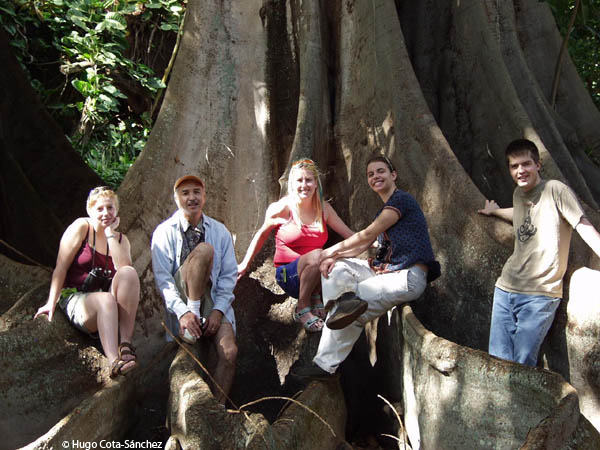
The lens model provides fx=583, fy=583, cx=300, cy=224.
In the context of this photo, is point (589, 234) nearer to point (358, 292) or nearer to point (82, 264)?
point (358, 292)

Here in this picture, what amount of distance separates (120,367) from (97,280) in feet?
2.15

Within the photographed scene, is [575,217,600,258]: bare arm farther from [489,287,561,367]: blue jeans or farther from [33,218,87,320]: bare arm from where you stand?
[33,218,87,320]: bare arm

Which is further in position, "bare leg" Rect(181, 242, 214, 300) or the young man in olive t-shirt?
"bare leg" Rect(181, 242, 214, 300)

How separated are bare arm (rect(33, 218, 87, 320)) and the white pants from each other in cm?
157

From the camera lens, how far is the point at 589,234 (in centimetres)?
322

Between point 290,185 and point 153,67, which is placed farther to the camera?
point 153,67

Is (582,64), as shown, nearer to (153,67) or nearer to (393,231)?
(153,67)

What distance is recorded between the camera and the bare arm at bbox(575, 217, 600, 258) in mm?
3170

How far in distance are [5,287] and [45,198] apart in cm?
147

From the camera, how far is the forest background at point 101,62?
794 centimetres

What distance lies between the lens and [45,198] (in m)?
5.34

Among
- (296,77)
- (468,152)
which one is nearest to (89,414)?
(296,77)

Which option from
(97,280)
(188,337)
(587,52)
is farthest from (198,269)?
(587,52)

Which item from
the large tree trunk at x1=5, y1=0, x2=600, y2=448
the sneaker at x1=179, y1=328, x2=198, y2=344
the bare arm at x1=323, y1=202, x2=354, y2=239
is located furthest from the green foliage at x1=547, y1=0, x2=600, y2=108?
the sneaker at x1=179, y1=328, x2=198, y2=344
